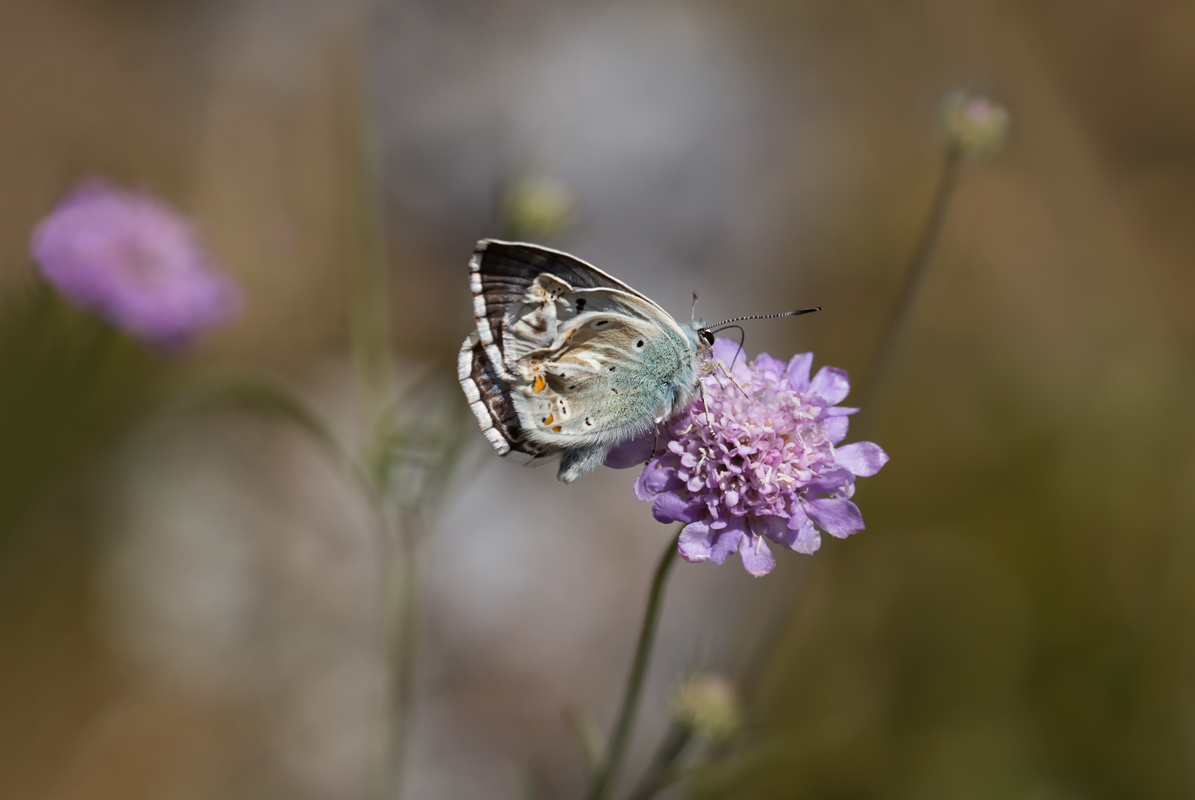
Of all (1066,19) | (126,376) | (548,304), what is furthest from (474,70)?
(548,304)

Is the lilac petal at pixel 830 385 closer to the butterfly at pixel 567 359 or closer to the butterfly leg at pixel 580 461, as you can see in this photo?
the butterfly at pixel 567 359

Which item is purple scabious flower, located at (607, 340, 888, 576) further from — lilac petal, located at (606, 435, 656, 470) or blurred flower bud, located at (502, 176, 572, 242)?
blurred flower bud, located at (502, 176, 572, 242)

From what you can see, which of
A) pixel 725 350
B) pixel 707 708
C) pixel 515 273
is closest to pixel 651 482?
pixel 725 350

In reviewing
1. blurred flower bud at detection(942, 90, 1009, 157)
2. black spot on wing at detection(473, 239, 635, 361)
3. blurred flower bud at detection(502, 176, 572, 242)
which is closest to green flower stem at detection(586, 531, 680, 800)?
black spot on wing at detection(473, 239, 635, 361)

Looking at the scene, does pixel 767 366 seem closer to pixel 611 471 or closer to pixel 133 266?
pixel 133 266

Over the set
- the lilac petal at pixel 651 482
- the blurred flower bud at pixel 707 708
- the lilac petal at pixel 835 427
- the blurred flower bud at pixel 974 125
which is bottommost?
the blurred flower bud at pixel 707 708

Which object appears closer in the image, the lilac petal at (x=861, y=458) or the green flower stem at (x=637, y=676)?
the green flower stem at (x=637, y=676)

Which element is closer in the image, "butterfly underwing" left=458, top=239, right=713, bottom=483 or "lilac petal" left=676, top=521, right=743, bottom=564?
"lilac petal" left=676, top=521, right=743, bottom=564

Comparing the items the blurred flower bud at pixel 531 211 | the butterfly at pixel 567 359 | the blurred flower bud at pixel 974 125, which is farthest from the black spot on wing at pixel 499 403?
the blurred flower bud at pixel 974 125
